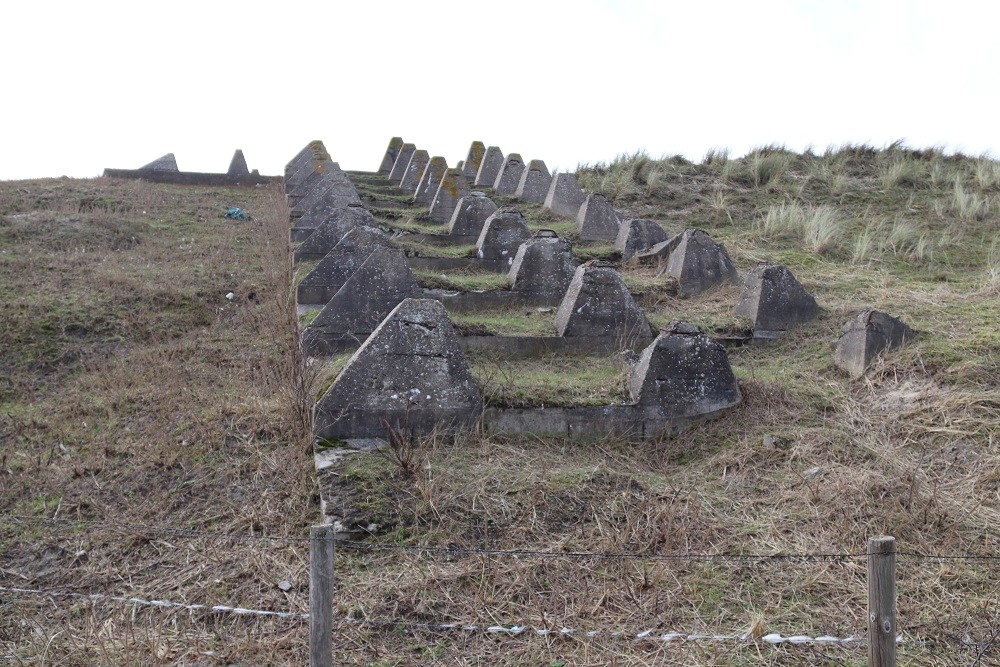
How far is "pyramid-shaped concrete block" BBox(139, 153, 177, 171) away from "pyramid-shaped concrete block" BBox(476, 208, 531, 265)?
537 inches

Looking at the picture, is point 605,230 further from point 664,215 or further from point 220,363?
point 220,363

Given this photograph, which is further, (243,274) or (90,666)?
(243,274)

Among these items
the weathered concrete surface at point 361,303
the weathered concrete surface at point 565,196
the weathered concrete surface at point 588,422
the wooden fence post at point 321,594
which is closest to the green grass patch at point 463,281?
the weathered concrete surface at point 361,303

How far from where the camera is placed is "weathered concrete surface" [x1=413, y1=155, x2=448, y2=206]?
531 inches

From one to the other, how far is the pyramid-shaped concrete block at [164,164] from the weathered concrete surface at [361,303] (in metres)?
15.3

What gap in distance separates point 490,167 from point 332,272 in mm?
8602

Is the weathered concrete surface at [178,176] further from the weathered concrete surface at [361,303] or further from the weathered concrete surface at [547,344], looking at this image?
the weathered concrete surface at [547,344]

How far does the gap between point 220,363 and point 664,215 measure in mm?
6988

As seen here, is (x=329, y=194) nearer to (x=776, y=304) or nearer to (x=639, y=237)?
(x=639, y=237)

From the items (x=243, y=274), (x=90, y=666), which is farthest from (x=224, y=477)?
(x=243, y=274)

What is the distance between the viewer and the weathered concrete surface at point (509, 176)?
44.9ft

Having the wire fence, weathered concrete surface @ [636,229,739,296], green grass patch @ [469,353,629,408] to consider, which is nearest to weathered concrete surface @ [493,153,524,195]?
weathered concrete surface @ [636,229,739,296]

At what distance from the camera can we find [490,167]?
1525 cm

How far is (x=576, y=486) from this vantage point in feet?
13.9
